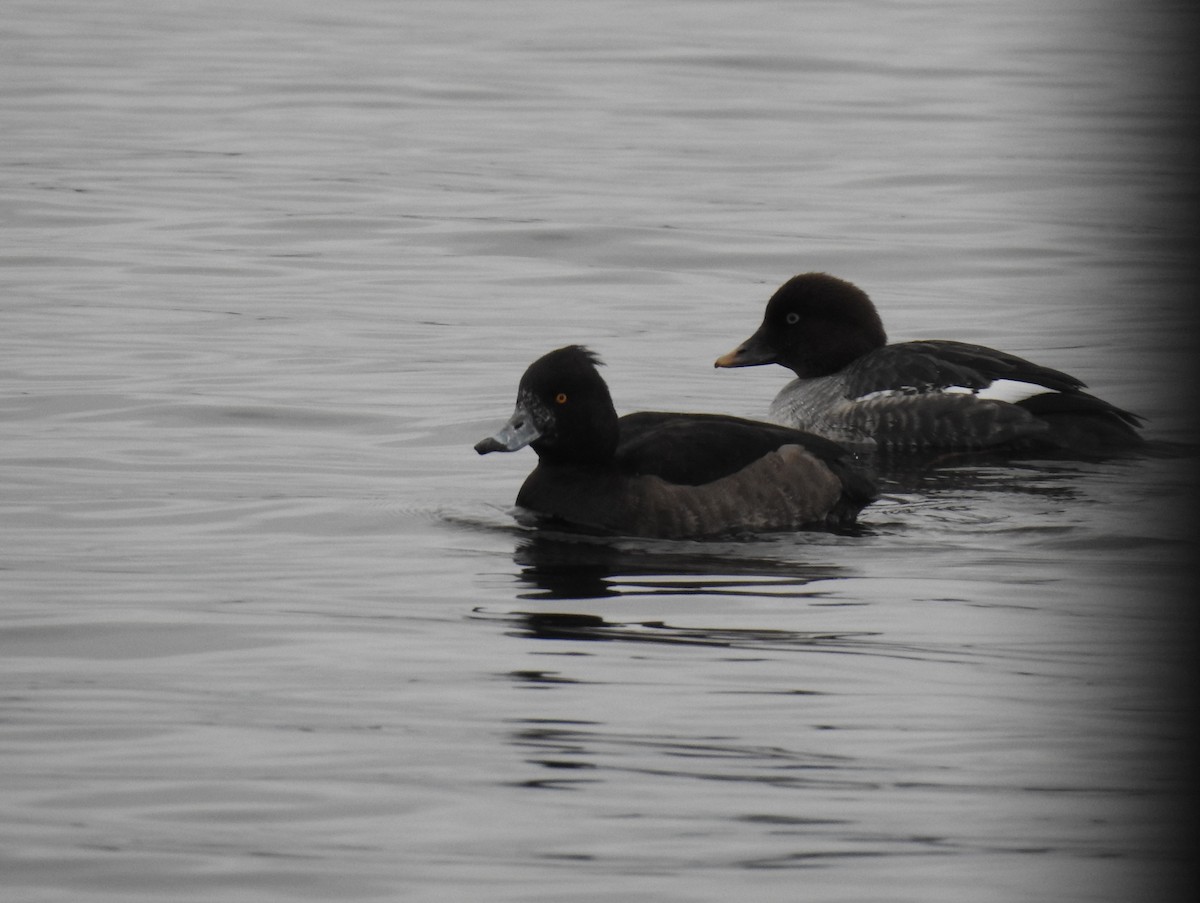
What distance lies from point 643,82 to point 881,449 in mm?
16690

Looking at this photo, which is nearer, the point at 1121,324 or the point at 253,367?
the point at 1121,324

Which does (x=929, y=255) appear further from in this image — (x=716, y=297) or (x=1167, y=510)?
(x=1167, y=510)

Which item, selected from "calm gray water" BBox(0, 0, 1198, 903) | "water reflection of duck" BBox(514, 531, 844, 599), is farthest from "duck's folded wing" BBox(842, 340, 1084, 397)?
"water reflection of duck" BBox(514, 531, 844, 599)

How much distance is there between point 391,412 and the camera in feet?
35.0

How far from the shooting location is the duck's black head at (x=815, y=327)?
36.5ft

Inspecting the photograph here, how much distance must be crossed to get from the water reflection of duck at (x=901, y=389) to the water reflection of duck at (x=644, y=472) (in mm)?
2041

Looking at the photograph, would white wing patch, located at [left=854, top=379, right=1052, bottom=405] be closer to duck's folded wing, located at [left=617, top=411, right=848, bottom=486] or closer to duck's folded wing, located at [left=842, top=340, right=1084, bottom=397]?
duck's folded wing, located at [left=842, top=340, right=1084, bottom=397]

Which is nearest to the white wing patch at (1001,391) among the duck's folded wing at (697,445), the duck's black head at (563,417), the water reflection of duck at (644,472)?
the duck's folded wing at (697,445)

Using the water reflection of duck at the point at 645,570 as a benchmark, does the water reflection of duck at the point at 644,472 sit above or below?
above

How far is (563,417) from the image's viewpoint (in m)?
7.93

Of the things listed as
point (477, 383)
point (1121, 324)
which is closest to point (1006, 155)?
point (477, 383)

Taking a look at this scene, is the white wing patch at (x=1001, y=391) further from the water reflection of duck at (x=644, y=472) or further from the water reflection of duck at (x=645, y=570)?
the water reflection of duck at (x=645, y=570)

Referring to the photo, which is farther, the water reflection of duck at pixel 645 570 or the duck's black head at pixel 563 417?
the duck's black head at pixel 563 417

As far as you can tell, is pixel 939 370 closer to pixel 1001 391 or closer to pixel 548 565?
pixel 1001 391
